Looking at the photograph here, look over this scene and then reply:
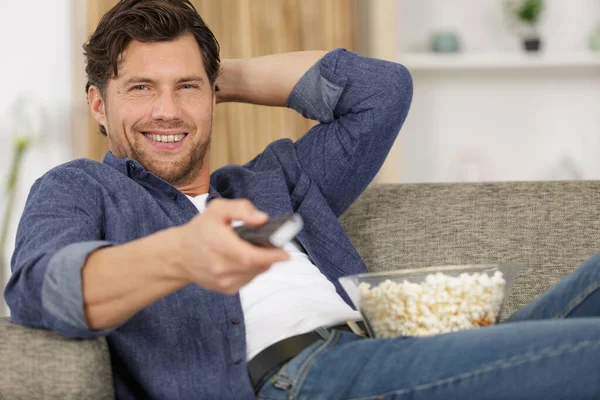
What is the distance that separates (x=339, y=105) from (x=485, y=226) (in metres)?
0.43

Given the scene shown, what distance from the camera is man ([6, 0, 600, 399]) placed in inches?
45.9

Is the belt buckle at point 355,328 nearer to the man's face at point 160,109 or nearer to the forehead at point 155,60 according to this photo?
the man's face at point 160,109

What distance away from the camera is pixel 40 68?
338 centimetres

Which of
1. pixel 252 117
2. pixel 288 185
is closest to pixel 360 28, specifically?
pixel 252 117

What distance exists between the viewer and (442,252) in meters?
1.96

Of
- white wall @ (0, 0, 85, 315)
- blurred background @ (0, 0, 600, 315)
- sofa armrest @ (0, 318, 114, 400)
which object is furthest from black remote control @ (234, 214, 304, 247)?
white wall @ (0, 0, 85, 315)

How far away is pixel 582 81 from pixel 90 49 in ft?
9.05

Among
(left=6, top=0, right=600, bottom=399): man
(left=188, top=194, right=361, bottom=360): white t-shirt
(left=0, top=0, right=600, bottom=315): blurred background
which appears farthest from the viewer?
(left=0, top=0, right=600, bottom=315): blurred background

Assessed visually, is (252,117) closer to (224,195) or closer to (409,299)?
(224,195)

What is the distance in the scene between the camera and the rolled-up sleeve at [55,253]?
1.19 m

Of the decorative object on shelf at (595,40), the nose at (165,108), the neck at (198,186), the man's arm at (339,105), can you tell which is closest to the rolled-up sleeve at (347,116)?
the man's arm at (339,105)

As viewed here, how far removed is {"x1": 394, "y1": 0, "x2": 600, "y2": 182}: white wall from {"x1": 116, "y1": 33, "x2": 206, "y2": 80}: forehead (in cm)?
224

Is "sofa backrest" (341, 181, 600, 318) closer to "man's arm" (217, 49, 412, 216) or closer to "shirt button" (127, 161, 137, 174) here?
"man's arm" (217, 49, 412, 216)

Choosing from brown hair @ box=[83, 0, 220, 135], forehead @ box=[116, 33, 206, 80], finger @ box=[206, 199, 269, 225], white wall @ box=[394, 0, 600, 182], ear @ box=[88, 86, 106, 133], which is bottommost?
white wall @ box=[394, 0, 600, 182]
